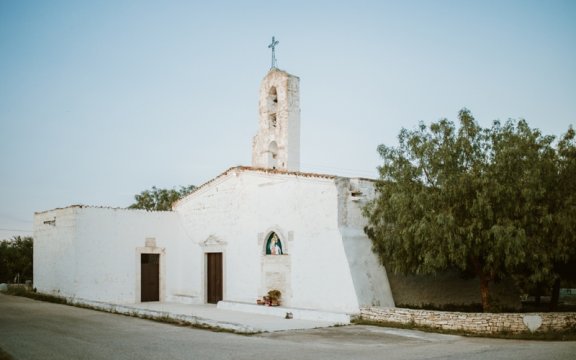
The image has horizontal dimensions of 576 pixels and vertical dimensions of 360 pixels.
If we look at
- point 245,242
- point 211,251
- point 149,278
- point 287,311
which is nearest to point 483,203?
point 287,311

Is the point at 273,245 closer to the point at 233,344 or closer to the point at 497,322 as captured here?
the point at 233,344

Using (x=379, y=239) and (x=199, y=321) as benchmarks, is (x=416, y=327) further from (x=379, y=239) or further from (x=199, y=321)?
(x=199, y=321)

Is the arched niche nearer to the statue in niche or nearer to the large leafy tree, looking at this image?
the statue in niche

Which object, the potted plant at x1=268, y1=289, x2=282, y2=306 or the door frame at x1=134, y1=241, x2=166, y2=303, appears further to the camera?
the door frame at x1=134, y1=241, x2=166, y2=303

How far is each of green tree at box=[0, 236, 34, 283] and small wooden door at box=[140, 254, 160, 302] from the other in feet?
67.8

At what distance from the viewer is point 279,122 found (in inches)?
778

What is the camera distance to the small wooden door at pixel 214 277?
19.5 meters

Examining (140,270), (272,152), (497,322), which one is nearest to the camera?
(497,322)

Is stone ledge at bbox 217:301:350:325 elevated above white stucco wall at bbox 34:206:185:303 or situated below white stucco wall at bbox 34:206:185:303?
below

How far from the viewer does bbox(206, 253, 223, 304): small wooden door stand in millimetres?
19453

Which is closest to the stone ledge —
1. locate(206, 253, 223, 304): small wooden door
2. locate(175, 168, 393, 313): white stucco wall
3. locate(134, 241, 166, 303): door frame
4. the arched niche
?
locate(175, 168, 393, 313): white stucco wall

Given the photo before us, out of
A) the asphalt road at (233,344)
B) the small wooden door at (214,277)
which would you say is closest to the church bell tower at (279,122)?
the small wooden door at (214,277)

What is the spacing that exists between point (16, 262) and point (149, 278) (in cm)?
2303

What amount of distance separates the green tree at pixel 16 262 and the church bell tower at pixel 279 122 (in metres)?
25.1
